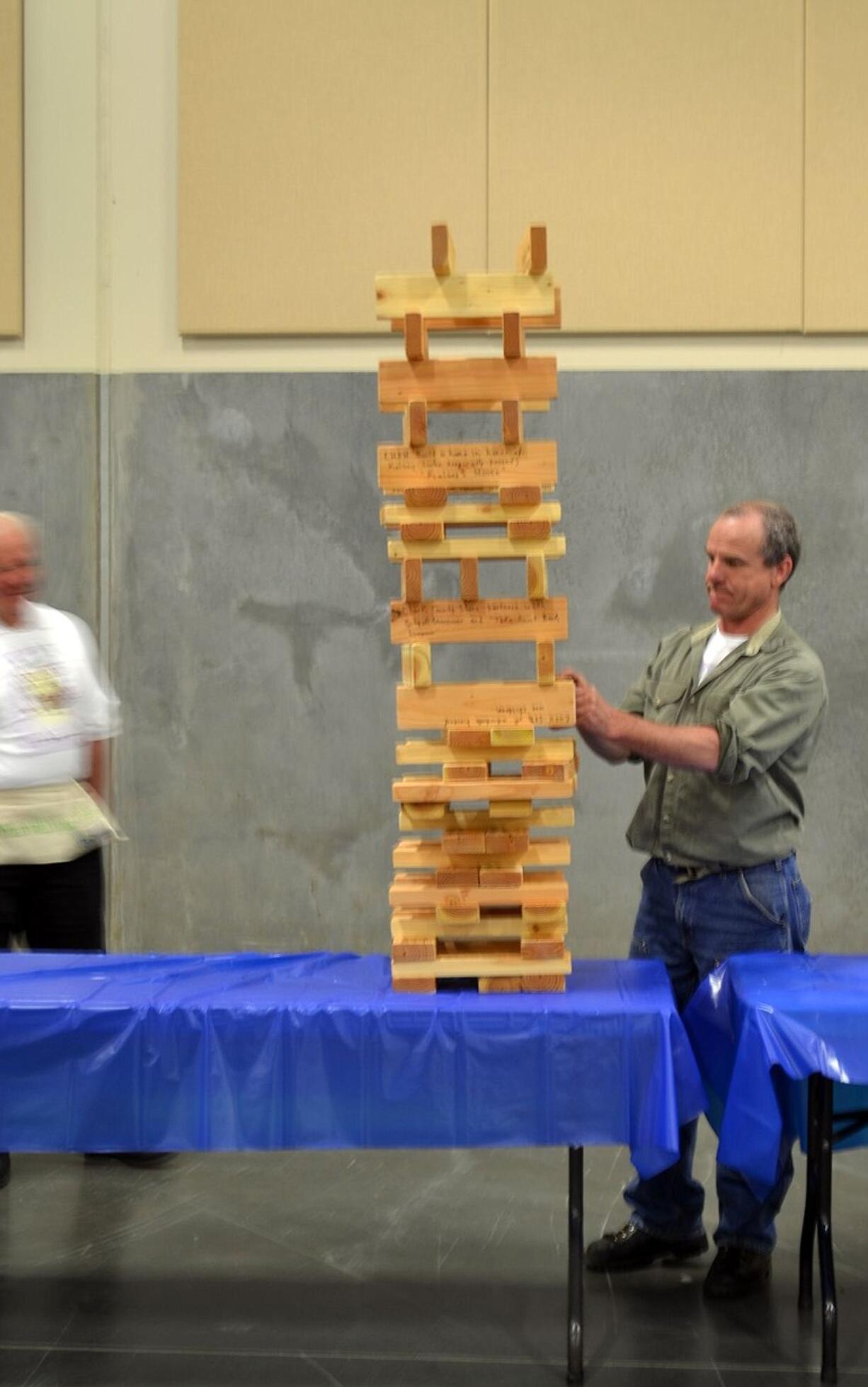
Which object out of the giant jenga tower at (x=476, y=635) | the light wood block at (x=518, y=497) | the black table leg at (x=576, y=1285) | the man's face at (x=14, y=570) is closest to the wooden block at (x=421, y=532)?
the giant jenga tower at (x=476, y=635)

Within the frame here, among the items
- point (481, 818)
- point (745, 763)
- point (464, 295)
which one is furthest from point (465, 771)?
point (464, 295)

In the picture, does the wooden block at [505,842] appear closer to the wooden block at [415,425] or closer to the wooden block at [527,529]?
the wooden block at [527,529]

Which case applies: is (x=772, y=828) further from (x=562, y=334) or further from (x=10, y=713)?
(x=562, y=334)

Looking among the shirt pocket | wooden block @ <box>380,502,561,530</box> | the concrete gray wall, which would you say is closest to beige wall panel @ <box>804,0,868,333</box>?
the concrete gray wall

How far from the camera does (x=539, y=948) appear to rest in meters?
3.10

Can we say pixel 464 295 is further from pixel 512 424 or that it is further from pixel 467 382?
pixel 512 424

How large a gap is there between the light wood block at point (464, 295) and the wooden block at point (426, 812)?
99 cm

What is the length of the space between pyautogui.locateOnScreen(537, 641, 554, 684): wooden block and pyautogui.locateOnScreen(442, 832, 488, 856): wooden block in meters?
0.35

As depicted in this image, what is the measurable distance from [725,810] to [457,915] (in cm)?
74

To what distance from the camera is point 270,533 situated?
6.08 m

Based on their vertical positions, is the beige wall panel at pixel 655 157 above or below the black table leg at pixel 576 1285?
above

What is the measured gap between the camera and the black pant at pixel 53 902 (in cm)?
425

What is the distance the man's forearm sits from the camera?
3295 mm

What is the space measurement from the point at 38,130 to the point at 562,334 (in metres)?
2.28
